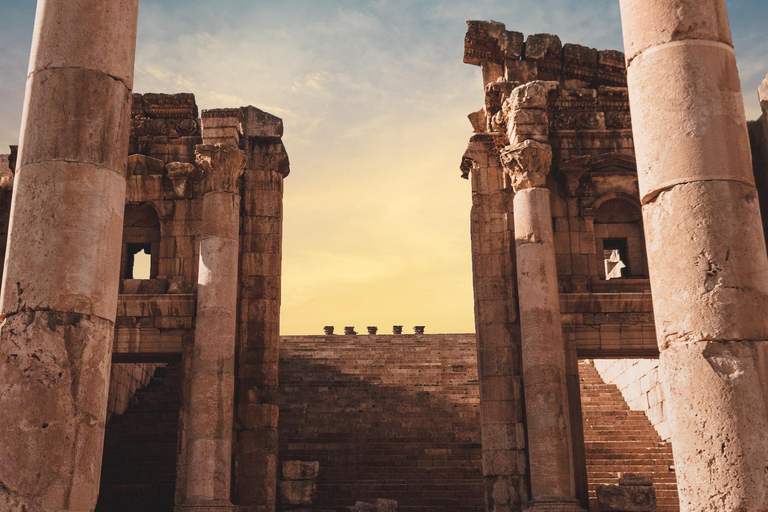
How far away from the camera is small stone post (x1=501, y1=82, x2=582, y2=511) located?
16078 millimetres

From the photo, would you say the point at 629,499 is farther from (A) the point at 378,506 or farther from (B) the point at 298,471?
(B) the point at 298,471

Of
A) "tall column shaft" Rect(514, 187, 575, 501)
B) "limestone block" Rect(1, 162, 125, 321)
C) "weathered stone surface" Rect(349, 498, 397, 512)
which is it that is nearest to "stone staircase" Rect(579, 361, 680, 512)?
"tall column shaft" Rect(514, 187, 575, 501)

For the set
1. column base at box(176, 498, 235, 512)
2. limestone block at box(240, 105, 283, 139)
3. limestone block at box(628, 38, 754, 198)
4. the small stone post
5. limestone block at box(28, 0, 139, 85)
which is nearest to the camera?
limestone block at box(628, 38, 754, 198)

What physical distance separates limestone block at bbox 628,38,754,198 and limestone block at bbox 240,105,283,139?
12.0m

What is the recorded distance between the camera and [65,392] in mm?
8016

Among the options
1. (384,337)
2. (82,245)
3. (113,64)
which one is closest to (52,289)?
(82,245)

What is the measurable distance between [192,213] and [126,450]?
648 centimetres

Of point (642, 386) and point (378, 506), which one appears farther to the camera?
point (642, 386)

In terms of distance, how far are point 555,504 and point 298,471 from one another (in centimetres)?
528

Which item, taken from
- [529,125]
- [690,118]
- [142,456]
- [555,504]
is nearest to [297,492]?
[555,504]

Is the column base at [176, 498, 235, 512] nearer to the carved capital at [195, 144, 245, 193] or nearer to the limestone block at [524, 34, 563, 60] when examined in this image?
the carved capital at [195, 144, 245, 193]

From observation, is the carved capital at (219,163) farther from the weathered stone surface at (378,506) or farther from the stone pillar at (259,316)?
the weathered stone surface at (378,506)

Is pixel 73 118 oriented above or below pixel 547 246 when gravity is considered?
below

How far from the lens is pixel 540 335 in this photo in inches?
662
